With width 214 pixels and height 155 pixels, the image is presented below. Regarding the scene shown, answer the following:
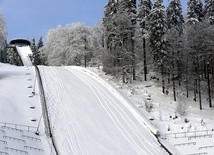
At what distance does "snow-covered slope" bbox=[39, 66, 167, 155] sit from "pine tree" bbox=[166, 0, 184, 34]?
21.3 m

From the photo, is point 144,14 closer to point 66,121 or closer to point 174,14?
point 174,14

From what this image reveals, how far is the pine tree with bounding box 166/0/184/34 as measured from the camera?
70.7 metres

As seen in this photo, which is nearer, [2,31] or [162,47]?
[162,47]

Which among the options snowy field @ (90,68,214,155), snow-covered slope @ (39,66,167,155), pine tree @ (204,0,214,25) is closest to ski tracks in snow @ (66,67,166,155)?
snow-covered slope @ (39,66,167,155)

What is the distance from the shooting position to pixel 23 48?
12212 cm

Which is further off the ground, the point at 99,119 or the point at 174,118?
the point at 99,119

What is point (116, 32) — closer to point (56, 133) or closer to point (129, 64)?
point (129, 64)

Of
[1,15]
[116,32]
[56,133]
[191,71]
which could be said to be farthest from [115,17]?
[56,133]

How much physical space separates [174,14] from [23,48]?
6290 cm

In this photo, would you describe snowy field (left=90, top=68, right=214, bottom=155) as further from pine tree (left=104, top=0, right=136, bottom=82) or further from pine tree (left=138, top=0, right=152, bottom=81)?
pine tree (left=138, top=0, right=152, bottom=81)

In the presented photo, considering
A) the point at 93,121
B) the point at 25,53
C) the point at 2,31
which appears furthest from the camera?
the point at 25,53

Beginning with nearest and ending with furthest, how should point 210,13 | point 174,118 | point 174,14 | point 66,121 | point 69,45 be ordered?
point 66,121, point 174,118, point 210,13, point 174,14, point 69,45

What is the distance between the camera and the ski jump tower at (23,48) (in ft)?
359

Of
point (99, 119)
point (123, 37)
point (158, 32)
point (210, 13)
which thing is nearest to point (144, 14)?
point (123, 37)
